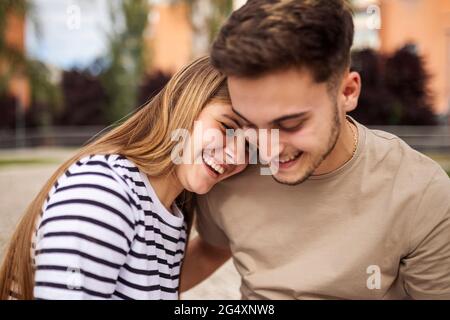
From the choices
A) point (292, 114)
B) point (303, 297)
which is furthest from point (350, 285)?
point (292, 114)

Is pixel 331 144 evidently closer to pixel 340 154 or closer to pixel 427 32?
pixel 340 154

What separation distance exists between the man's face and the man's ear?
0.05 meters

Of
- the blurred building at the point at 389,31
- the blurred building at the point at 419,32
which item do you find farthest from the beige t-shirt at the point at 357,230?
the blurred building at the point at 419,32

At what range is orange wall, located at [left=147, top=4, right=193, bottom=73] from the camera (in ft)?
52.9

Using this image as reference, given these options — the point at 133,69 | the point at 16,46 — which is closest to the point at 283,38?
the point at 16,46

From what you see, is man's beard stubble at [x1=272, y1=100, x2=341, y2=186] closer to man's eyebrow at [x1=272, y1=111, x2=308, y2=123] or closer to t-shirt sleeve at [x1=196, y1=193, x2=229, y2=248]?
man's eyebrow at [x1=272, y1=111, x2=308, y2=123]

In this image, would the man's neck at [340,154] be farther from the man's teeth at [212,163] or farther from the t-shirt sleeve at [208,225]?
the t-shirt sleeve at [208,225]

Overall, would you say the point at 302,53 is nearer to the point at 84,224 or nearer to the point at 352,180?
the point at 352,180

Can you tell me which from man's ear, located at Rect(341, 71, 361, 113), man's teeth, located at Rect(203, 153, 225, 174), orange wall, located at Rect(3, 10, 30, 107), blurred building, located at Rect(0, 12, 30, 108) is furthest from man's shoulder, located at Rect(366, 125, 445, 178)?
orange wall, located at Rect(3, 10, 30, 107)

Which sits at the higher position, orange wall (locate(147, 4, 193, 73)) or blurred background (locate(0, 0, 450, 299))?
orange wall (locate(147, 4, 193, 73))

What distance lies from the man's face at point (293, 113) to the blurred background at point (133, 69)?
1512 millimetres

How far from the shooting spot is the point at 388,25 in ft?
38.4

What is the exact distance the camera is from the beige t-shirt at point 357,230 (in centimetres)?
127
